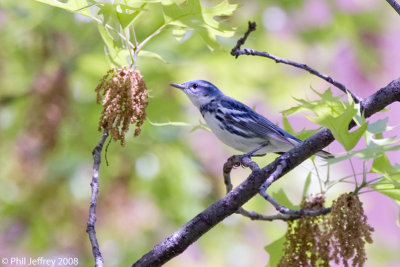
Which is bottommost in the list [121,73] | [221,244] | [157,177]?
[121,73]

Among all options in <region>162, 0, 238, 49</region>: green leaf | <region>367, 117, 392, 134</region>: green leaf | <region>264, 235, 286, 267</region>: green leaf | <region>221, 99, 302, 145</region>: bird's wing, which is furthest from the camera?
<region>221, 99, 302, 145</region>: bird's wing

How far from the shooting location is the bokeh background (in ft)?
10.2

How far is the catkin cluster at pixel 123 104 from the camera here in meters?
1.50

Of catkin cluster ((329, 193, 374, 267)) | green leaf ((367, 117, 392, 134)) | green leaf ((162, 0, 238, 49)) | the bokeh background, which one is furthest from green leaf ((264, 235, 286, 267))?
the bokeh background

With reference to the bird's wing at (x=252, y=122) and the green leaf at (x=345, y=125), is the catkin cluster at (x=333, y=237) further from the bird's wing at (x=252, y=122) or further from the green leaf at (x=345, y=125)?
the bird's wing at (x=252, y=122)

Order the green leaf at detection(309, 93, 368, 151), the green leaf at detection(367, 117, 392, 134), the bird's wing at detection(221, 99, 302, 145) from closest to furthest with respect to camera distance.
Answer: the green leaf at detection(309, 93, 368, 151) → the green leaf at detection(367, 117, 392, 134) → the bird's wing at detection(221, 99, 302, 145)

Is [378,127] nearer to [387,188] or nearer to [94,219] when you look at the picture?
[387,188]

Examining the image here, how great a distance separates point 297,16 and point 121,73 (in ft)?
9.22

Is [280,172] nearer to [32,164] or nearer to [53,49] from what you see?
[32,164]

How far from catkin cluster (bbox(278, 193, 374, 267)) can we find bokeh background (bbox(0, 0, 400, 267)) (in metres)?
1.54

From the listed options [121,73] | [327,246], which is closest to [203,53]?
[121,73]

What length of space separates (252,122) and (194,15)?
0.92 metres

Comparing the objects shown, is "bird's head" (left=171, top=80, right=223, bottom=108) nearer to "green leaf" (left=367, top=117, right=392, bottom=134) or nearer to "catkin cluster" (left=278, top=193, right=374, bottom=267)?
"catkin cluster" (left=278, top=193, right=374, bottom=267)

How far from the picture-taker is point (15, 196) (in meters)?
3.42
